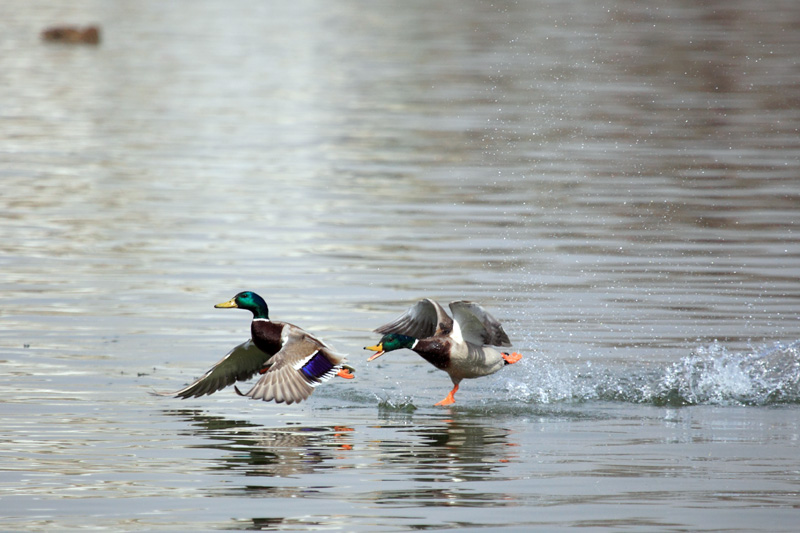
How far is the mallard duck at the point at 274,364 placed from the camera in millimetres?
9578

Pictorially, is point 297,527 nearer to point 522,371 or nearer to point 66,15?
point 522,371

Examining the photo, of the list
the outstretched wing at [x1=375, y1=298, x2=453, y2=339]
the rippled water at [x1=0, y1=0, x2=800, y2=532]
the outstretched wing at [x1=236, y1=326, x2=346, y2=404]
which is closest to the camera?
the rippled water at [x1=0, y1=0, x2=800, y2=532]

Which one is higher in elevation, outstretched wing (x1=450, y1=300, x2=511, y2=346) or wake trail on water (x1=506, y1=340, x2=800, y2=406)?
outstretched wing (x1=450, y1=300, x2=511, y2=346)

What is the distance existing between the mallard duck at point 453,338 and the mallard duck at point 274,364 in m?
0.38

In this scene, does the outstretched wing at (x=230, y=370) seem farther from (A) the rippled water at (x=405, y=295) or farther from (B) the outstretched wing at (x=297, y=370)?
(B) the outstretched wing at (x=297, y=370)

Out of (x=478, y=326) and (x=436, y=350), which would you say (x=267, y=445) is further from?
(x=478, y=326)

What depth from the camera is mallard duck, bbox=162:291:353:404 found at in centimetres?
958

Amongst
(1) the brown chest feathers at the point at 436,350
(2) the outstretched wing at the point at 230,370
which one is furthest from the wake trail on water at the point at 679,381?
(2) the outstretched wing at the point at 230,370

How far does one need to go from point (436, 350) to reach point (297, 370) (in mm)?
1066

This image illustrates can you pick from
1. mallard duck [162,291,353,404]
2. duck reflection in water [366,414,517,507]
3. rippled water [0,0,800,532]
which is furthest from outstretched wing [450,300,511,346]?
mallard duck [162,291,353,404]

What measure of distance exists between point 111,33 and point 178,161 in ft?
113

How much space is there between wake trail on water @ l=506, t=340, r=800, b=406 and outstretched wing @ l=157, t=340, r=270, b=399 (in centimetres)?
199

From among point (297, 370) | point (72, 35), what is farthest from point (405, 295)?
point (72, 35)

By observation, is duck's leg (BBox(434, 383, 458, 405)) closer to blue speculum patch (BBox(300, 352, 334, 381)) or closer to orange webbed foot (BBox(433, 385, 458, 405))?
orange webbed foot (BBox(433, 385, 458, 405))
